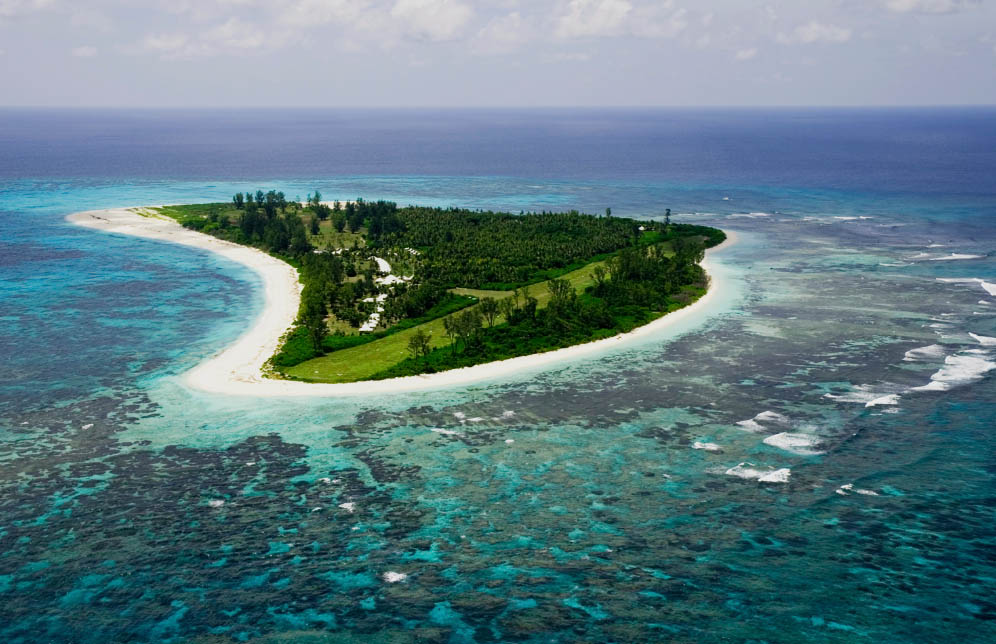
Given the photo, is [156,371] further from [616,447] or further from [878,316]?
[878,316]

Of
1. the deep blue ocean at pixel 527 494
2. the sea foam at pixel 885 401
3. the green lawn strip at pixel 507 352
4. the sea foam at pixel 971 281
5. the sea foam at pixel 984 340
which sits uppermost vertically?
the sea foam at pixel 971 281

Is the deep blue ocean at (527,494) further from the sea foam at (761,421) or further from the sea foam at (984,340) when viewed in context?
the sea foam at (984,340)

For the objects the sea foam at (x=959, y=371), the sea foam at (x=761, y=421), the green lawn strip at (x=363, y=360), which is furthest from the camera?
the green lawn strip at (x=363, y=360)

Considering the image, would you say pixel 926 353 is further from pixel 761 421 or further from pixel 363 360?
pixel 363 360

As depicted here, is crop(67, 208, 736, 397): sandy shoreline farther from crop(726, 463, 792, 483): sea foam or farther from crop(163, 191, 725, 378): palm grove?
crop(726, 463, 792, 483): sea foam

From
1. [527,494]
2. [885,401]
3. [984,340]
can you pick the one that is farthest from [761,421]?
[984,340]

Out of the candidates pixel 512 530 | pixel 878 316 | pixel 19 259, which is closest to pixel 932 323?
pixel 878 316

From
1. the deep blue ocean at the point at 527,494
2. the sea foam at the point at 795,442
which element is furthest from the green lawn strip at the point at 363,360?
the sea foam at the point at 795,442

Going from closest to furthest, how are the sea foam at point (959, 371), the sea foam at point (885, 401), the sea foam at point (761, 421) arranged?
the sea foam at point (761, 421), the sea foam at point (885, 401), the sea foam at point (959, 371)

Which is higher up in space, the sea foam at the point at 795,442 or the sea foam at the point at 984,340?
the sea foam at the point at 984,340
